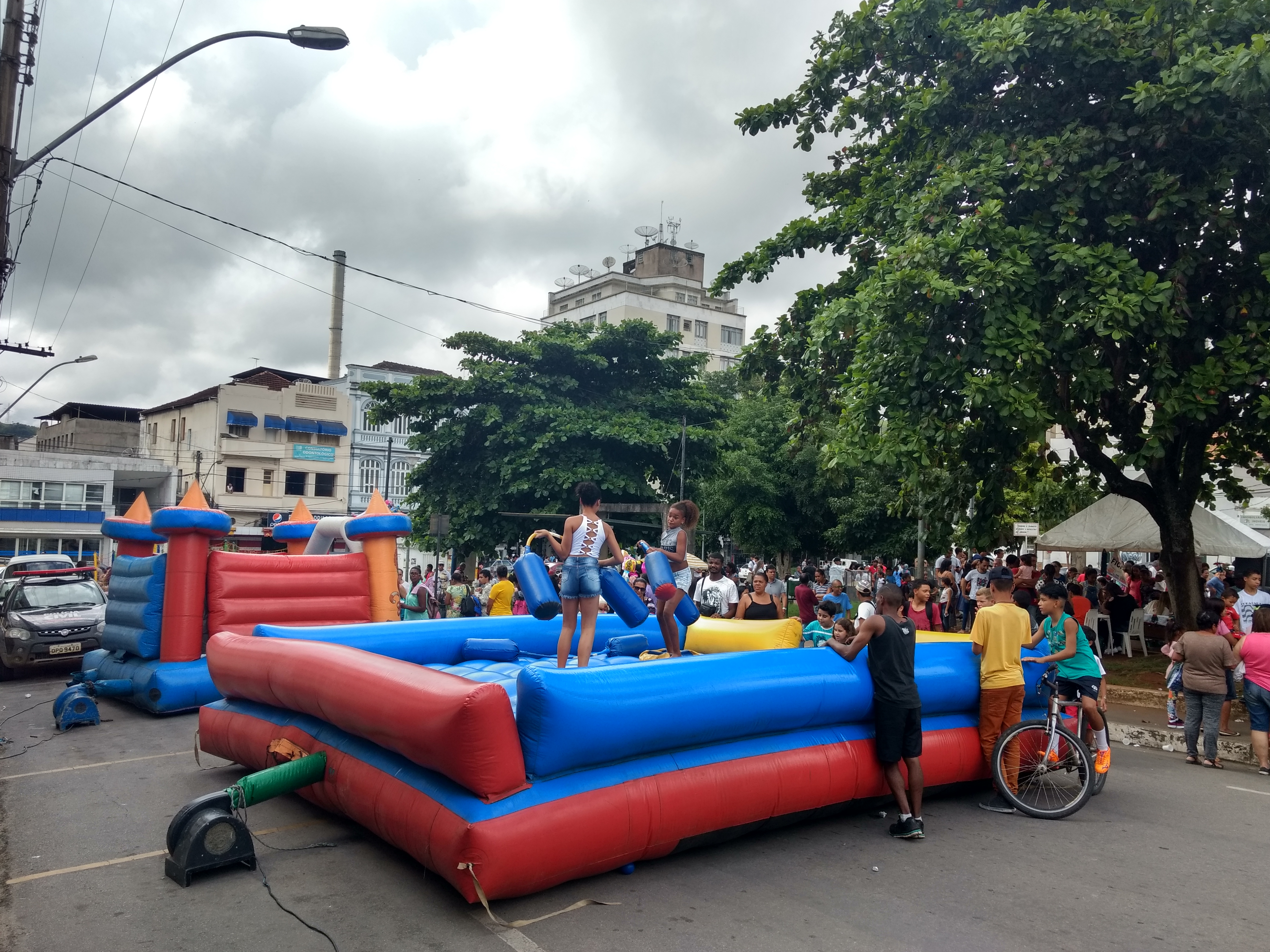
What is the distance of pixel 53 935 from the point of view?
471 cm

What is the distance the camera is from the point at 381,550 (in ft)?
42.2

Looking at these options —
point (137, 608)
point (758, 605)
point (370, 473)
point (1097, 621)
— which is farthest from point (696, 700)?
point (370, 473)

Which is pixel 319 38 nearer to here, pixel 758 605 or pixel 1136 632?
pixel 758 605

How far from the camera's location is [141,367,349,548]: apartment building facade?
5103 cm

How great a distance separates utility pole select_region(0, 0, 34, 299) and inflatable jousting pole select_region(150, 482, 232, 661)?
11.3 ft

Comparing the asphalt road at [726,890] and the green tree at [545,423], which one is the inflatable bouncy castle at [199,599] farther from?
the green tree at [545,423]

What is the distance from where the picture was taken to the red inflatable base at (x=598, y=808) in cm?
491

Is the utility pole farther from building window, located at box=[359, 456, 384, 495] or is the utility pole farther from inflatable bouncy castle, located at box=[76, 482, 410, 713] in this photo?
building window, located at box=[359, 456, 384, 495]

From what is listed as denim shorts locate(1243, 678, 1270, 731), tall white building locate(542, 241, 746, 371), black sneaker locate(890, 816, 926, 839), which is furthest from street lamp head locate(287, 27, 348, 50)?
tall white building locate(542, 241, 746, 371)

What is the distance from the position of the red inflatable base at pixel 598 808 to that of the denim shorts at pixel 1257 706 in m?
3.79

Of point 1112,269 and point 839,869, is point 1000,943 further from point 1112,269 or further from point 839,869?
point 1112,269

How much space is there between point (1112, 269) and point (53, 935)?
10757mm

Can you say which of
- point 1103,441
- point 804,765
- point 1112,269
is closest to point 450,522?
point 1103,441

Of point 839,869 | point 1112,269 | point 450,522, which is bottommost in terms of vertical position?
point 839,869
